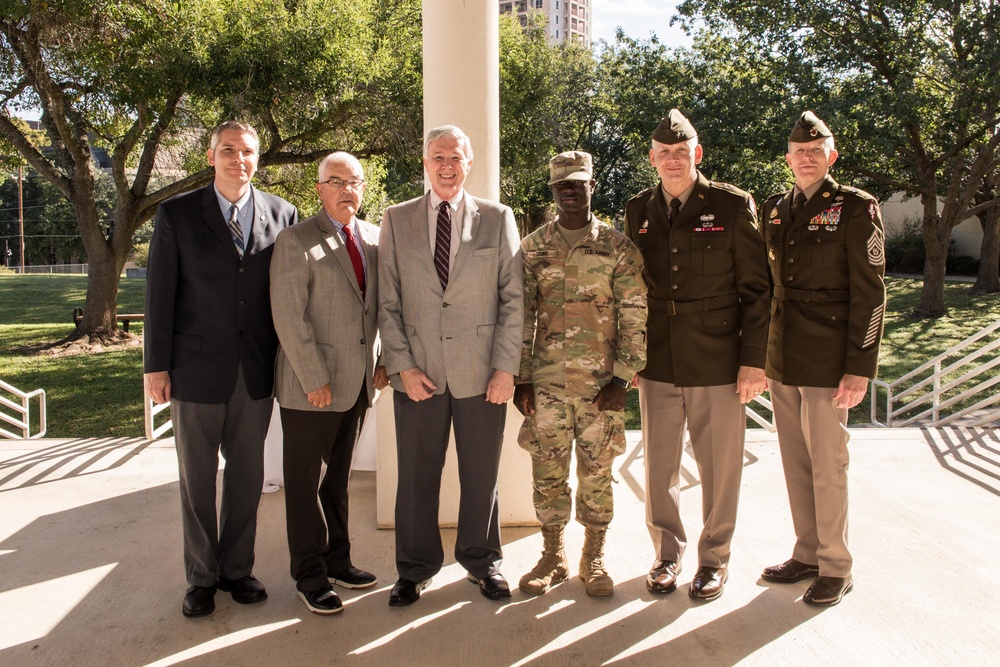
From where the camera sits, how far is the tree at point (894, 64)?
52.5 feet

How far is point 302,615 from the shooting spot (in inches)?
138

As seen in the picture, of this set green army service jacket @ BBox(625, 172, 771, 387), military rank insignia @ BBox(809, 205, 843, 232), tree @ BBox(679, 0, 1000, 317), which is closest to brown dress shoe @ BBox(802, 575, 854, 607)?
green army service jacket @ BBox(625, 172, 771, 387)

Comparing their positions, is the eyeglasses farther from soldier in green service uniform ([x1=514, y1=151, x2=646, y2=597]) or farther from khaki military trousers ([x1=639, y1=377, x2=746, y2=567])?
khaki military trousers ([x1=639, y1=377, x2=746, y2=567])

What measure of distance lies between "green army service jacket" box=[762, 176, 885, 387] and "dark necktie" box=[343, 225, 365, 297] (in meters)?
1.90

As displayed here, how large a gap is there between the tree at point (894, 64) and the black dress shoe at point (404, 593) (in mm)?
13959

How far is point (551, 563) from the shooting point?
3.78m

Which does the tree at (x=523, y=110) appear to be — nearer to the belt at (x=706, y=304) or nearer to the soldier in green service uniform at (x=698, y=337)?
the soldier in green service uniform at (x=698, y=337)

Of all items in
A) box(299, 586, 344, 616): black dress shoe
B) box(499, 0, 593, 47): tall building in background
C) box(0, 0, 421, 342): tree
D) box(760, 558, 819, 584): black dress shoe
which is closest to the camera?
box(299, 586, 344, 616): black dress shoe

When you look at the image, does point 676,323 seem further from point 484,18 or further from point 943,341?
point 943,341

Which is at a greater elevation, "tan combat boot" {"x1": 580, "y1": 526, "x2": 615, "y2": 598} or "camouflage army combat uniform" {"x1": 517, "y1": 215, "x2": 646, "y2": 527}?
"camouflage army combat uniform" {"x1": 517, "y1": 215, "x2": 646, "y2": 527}

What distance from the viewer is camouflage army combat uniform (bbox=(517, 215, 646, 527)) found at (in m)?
3.58

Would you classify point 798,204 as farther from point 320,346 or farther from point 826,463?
point 320,346

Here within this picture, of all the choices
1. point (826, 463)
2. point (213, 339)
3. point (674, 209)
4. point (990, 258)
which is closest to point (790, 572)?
point (826, 463)

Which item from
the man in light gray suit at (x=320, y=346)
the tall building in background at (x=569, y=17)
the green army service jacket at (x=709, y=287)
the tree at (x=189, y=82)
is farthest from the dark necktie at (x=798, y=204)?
the tall building in background at (x=569, y=17)
